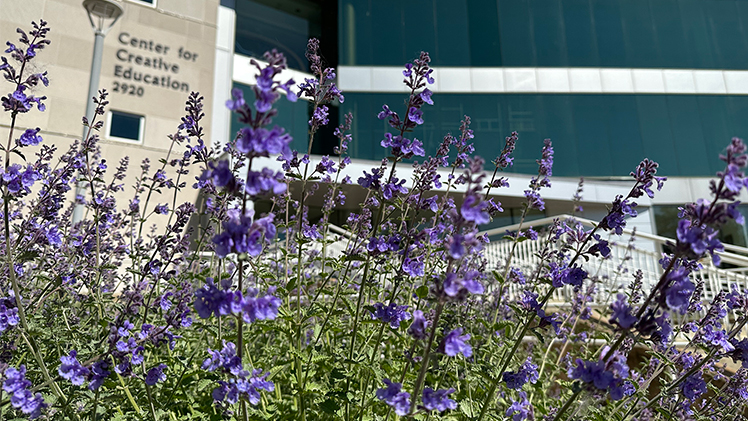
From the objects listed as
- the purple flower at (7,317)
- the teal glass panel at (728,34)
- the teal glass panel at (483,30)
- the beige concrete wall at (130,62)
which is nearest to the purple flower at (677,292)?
the purple flower at (7,317)

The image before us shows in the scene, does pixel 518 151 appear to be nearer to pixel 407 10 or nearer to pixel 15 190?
pixel 407 10

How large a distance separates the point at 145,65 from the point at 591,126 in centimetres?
1937

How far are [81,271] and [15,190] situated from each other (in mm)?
832

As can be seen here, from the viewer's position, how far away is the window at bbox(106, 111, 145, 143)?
592 inches

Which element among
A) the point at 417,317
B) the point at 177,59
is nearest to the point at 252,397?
the point at 417,317

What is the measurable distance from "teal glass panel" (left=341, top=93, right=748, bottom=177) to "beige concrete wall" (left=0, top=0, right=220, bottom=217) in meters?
7.03

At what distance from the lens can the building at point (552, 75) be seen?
66.7 ft

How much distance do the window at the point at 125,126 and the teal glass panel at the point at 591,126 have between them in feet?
27.8

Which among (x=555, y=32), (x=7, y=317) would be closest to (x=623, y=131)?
(x=555, y=32)

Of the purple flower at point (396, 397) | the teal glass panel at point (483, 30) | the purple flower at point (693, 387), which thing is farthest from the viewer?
the teal glass panel at point (483, 30)

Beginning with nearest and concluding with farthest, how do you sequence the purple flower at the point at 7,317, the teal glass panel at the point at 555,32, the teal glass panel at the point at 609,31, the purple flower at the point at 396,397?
1. the purple flower at the point at 396,397
2. the purple flower at the point at 7,317
3. the teal glass panel at the point at 555,32
4. the teal glass panel at the point at 609,31

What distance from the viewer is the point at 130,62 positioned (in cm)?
1579

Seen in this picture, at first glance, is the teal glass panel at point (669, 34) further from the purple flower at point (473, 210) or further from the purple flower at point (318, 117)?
the purple flower at point (473, 210)

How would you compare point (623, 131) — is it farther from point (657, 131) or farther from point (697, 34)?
point (697, 34)
